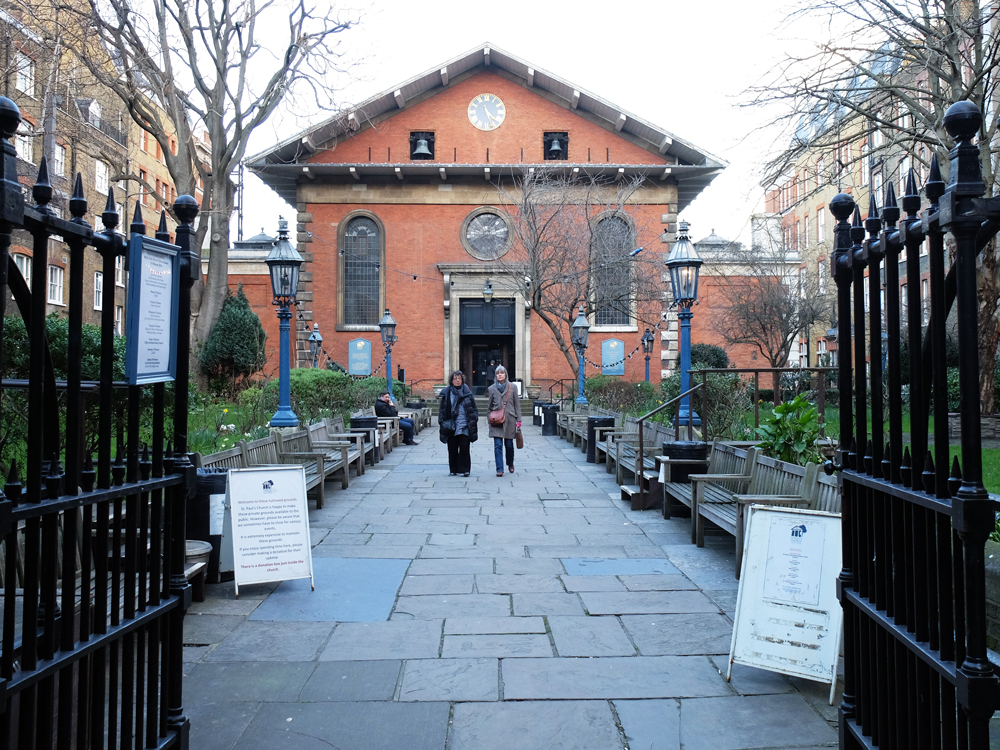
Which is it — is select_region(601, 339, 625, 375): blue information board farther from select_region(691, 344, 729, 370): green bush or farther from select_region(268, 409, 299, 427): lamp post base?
select_region(268, 409, 299, 427): lamp post base

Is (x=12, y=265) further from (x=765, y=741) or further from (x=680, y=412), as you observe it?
(x=680, y=412)

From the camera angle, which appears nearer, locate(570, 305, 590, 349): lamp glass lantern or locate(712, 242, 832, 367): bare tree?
locate(570, 305, 590, 349): lamp glass lantern

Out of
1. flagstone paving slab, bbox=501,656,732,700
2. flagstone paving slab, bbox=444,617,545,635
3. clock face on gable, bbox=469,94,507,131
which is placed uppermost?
clock face on gable, bbox=469,94,507,131

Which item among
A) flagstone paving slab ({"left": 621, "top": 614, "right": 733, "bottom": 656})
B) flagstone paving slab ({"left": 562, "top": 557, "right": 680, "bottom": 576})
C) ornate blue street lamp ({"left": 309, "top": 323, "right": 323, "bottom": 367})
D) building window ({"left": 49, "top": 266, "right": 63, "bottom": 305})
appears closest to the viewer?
flagstone paving slab ({"left": 621, "top": 614, "right": 733, "bottom": 656})

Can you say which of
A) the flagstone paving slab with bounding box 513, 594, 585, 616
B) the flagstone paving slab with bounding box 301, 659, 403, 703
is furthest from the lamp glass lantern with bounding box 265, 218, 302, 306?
the flagstone paving slab with bounding box 301, 659, 403, 703

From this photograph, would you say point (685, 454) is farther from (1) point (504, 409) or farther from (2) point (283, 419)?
(2) point (283, 419)

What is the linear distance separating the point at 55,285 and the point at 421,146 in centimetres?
1387

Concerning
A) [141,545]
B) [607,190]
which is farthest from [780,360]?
[141,545]

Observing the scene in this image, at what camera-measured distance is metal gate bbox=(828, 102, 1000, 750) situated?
2.31 meters

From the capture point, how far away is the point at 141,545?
3.06 metres

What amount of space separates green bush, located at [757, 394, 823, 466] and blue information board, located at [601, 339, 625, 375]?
83.0ft

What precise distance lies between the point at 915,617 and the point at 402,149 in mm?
31818

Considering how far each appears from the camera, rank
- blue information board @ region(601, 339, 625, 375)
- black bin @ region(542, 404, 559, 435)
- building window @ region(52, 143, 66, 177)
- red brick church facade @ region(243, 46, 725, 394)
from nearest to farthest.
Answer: black bin @ region(542, 404, 559, 435), building window @ region(52, 143, 66, 177), red brick church facade @ region(243, 46, 725, 394), blue information board @ region(601, 339, 625, 375)

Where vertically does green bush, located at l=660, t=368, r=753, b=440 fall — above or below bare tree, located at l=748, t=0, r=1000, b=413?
below
